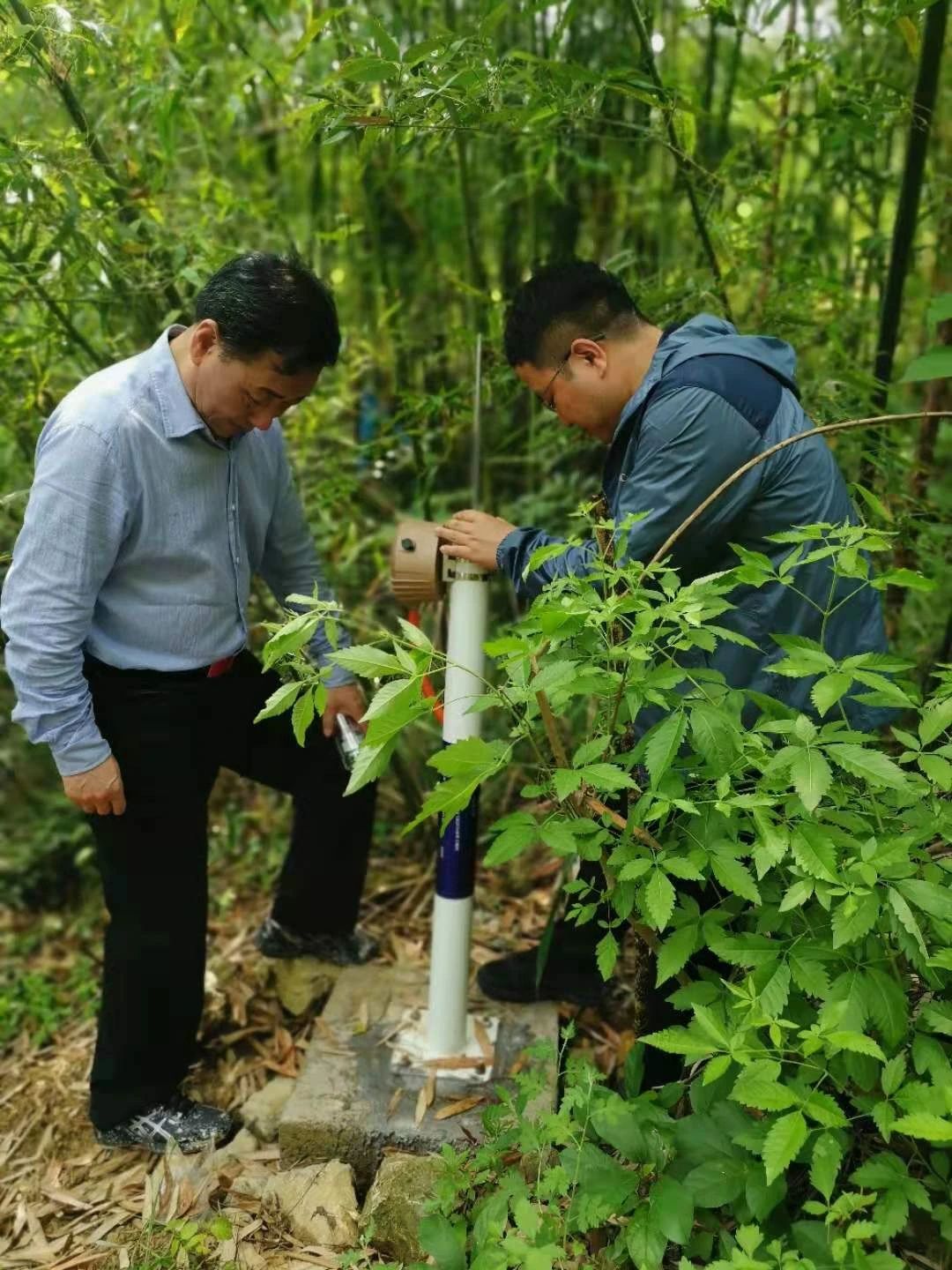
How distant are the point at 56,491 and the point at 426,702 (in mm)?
933

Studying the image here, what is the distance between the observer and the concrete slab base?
6.90 feet

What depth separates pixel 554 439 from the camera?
9.90 ft

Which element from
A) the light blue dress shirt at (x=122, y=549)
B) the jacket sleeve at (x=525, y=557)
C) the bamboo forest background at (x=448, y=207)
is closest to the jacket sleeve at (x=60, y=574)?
the light blue dress shirt at (x=122, y=549)

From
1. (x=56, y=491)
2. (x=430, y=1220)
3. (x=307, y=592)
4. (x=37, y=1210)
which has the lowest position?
(x=37, y=1210)

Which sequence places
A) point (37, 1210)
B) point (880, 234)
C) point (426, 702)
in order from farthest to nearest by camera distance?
1. point (880, 234)
2. point (37, 1210)
3. point (426, 702)

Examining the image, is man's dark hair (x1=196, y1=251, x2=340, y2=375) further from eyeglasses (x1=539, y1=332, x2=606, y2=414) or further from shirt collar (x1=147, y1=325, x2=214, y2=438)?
eyeglasses (x1=539, y1=332, x2=606, y2=414)

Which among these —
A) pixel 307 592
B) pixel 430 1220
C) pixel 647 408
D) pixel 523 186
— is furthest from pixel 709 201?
pixel 430 1220

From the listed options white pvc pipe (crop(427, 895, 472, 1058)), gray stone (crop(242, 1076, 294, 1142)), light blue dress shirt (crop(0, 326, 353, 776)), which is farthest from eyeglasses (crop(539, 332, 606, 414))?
gray stone (crop(242, 1076, 294, 1142))

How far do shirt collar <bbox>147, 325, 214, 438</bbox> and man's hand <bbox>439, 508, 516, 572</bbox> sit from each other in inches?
21.9

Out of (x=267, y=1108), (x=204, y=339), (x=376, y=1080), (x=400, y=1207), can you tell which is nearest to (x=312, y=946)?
(x=267, y=1108)

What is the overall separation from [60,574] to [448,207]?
216 centimetres

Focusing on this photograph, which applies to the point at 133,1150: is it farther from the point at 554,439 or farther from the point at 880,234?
the point at 880,234

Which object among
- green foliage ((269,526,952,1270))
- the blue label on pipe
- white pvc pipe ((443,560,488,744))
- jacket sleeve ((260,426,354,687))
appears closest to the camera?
green foliage ((269,526,952,1270))

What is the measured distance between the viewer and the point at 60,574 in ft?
6.27
